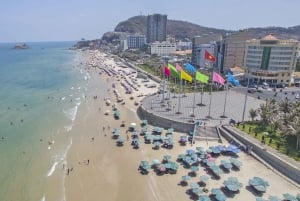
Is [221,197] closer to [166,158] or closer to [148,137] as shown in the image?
[166,158]

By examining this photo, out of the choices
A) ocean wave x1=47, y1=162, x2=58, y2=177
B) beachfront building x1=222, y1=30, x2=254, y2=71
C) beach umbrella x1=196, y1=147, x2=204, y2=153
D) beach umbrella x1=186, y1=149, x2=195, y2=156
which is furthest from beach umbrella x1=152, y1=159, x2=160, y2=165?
beachfront building x1=222, y1=30, x2=254, y2=71

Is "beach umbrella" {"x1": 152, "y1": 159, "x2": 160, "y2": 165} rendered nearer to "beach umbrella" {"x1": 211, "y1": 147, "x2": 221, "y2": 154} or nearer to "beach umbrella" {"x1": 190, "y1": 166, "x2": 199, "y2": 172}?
"beach umbrella" {"x1": 190, "y1": 166, "x2": 199, "y2": 172}

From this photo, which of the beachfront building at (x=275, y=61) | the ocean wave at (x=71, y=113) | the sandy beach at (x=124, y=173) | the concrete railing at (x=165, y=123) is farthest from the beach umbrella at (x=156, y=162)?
the beachfront building at (x=275, y=61)

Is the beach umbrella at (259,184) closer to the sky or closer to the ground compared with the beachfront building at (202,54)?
closer to the ground

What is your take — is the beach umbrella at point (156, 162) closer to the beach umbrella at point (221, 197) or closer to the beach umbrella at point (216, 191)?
the beach umbrella at point (216, 191)

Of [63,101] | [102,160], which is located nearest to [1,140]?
[102,160]

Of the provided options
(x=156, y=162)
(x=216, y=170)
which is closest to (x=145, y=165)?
(x=156, y=162)

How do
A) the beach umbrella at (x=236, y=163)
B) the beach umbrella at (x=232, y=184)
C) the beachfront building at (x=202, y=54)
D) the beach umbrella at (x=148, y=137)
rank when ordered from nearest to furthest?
1. the beach umbrella at (x=232, y=184)
2. the beach umbrella at (x=236, y=163)
3. the beach umbrella at (x=148, y=137)
4. the beachfront building at (x=202, y=54)

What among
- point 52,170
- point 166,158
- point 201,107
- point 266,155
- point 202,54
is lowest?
point 52,170
